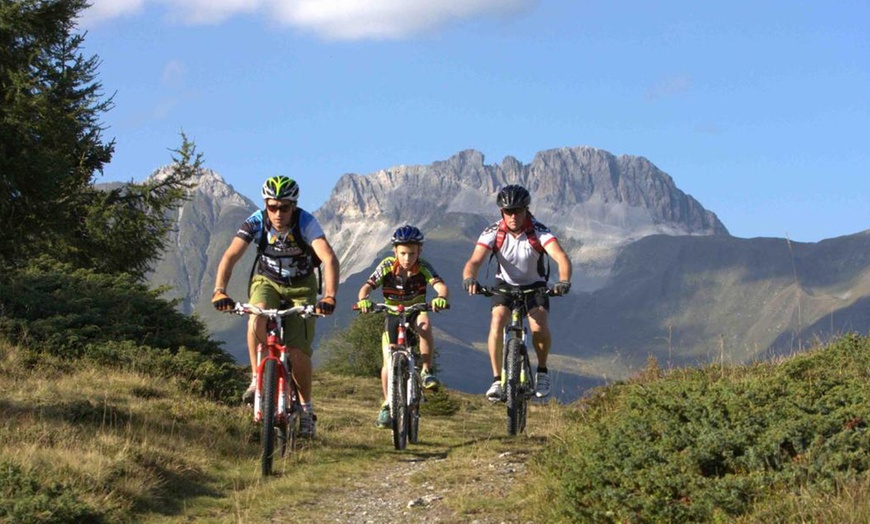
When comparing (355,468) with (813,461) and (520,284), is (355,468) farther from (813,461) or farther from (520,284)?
(813,461)

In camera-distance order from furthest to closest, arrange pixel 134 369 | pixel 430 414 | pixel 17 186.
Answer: pixel 17 186, pixel 430 414, pixel 134 369

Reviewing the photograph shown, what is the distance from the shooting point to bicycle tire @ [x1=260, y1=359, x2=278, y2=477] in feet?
30.9

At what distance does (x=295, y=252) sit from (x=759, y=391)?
4.60 metres

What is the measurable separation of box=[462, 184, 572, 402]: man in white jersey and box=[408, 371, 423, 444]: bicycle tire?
770mm

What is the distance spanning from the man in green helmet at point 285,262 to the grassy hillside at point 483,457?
1.05 m

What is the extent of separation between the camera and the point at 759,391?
723cm

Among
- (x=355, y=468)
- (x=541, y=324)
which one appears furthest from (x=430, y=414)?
(x=355, y=468)

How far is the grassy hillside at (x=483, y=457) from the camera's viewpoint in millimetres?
6141

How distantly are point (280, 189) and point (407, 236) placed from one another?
2266 mm

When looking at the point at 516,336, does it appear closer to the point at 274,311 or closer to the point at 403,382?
the point at 403,382

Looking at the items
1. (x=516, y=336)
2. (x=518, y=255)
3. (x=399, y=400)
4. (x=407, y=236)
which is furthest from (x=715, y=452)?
(x=407, y=236)

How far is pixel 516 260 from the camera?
12047 mm

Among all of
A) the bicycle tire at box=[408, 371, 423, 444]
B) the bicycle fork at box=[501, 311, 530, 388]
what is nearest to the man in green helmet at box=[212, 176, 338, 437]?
the bicycle tire at box=[408, 371, 423, 444]

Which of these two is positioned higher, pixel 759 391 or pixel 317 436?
pixel 759 391
